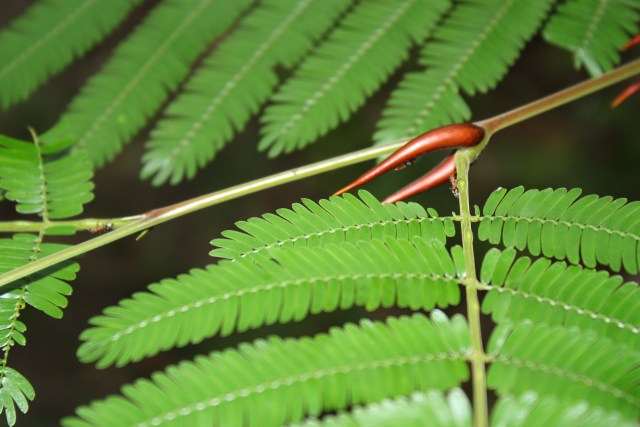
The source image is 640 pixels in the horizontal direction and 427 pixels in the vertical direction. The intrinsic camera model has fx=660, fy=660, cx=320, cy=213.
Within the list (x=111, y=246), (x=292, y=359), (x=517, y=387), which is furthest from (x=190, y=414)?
(x=111, y=246)

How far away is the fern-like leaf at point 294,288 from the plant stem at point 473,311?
0.02m

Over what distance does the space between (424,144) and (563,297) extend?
0.35 meters

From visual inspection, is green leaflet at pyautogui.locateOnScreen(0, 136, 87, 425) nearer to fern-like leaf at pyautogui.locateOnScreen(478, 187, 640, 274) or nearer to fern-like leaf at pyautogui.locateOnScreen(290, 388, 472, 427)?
fern-like leaf at pyautogui.locateOnScreen(290, 388, 472, 427)

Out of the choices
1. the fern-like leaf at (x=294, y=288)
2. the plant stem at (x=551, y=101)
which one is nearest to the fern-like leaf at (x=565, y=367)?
the fern-like leaf at (x=294, y=288)

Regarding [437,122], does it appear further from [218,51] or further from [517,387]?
[517,387]

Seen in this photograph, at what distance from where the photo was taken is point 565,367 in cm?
88

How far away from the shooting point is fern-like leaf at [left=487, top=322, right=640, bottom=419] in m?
0.86

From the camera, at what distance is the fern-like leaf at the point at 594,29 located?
1.60 m

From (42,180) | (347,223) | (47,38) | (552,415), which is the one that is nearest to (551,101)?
(347,223)

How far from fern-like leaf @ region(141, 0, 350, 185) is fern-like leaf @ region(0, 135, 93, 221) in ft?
0.95

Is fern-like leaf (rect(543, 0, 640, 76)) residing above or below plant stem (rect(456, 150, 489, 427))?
above

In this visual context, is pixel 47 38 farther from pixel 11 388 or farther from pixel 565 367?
pixel 565 367

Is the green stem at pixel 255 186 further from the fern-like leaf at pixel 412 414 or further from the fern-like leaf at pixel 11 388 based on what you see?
the fern-like leaf at pixel 412 414

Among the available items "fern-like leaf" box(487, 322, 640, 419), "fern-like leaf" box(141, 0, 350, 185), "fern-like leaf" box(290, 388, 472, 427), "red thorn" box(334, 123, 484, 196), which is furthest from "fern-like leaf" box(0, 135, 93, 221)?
"fern-like leaf" box(487, 322, 640, 419)
